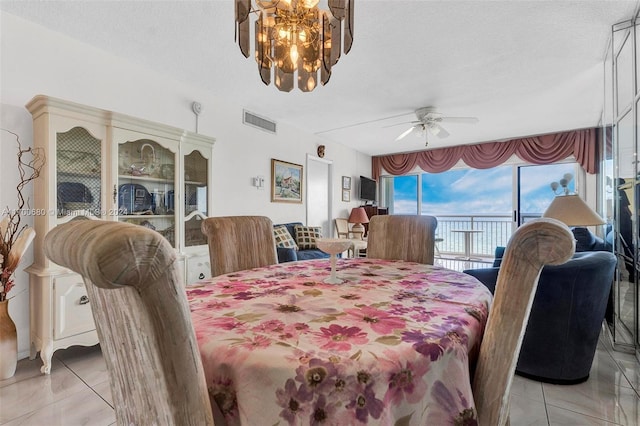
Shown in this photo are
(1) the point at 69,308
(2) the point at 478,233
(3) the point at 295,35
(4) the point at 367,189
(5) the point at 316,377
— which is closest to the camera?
(5) the point at 316,377

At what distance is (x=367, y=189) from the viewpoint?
646 centimetres

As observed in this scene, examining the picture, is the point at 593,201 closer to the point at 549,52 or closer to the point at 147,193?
the point at 549,52

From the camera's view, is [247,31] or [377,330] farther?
[247,31]

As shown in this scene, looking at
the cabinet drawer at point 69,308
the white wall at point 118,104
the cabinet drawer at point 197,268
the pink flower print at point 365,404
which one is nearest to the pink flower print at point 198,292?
the pink flower print at point 365,404

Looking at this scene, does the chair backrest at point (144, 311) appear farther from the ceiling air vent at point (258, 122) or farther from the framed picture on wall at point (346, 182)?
the framed picture on wall at point (346, 182)

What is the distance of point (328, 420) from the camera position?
58 cm

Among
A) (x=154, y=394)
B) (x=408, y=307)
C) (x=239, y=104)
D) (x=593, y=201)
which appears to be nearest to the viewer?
(x=154, y=394)

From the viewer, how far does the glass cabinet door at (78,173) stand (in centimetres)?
208

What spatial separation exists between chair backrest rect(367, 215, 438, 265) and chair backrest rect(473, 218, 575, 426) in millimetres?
1146

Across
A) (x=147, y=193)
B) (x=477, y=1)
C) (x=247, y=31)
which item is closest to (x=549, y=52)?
(x=477, y=1)

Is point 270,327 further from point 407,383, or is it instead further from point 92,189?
point 92,189

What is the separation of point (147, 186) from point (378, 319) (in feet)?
8.24

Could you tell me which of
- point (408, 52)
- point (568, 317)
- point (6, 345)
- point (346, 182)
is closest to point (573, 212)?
point (568, 317)

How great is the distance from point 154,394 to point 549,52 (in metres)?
3.41
